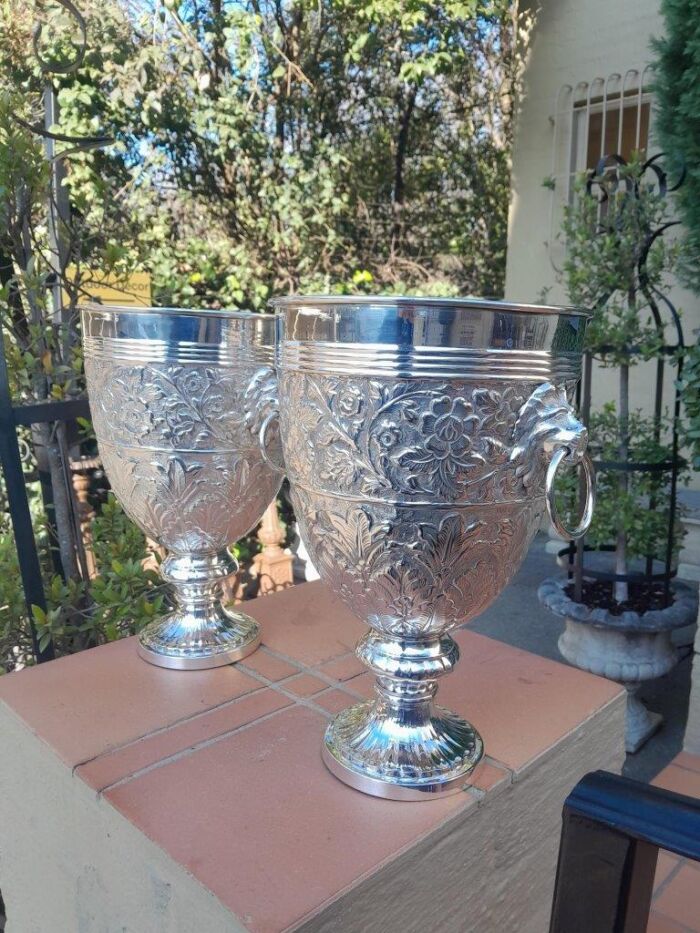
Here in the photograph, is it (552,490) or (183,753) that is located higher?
(552,490)

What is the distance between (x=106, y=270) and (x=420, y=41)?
10.6 ft

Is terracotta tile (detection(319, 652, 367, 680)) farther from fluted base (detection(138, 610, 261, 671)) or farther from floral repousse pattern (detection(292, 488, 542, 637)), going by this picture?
floral repousse pattern (detection(292, 488, 542, 637))

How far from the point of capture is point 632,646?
2.03 metres

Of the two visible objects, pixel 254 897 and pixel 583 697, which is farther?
pixel 583 697

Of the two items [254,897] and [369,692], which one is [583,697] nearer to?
[369,692]

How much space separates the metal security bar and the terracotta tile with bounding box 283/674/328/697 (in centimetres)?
53

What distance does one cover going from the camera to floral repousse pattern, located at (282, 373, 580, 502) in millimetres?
575

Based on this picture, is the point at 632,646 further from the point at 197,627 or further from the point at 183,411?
the point at 183,411

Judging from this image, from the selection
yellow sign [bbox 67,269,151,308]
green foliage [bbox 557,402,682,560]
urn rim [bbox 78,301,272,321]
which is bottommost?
green foliage [bbox 557,402,682,560]

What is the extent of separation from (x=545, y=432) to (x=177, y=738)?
0.58 metres

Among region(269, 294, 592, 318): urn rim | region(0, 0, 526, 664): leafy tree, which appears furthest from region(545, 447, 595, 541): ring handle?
region(0, 0, 526, 664): leafy tree

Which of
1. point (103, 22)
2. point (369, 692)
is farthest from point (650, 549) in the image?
point (103, 22)

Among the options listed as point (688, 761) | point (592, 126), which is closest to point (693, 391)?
point (688, 761)

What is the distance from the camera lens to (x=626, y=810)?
0.42 m
